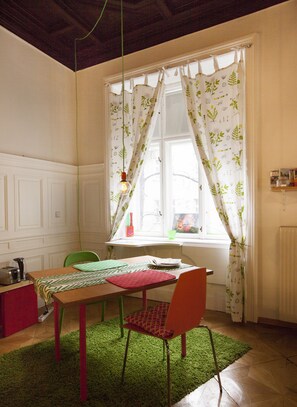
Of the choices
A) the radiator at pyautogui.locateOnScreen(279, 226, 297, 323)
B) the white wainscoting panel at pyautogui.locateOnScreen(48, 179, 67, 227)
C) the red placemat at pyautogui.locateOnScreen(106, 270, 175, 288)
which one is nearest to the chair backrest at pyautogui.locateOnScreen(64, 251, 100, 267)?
the red placemat at pyautogui.locateOnScreen(106, 270, 175, 288)

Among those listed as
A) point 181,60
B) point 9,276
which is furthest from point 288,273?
point 9,276

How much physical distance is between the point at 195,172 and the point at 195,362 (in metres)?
2.24

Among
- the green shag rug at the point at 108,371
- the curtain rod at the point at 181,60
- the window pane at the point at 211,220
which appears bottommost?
the green shag rug at the point at 108,371

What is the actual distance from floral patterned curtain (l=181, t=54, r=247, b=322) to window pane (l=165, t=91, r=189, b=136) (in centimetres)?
42

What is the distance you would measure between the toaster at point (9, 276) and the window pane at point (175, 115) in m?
2.51

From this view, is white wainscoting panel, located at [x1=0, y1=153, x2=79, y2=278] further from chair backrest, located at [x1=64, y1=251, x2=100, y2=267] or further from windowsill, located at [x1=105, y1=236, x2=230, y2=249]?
chair backrest, located at [x1=64, y1=251, x2=100, y2=267]

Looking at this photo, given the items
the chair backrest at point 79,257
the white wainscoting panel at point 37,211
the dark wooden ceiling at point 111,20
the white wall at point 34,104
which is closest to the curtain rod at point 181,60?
the dark wooden ceiling at point 111,20

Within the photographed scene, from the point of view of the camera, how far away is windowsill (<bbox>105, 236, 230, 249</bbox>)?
3.44 meters

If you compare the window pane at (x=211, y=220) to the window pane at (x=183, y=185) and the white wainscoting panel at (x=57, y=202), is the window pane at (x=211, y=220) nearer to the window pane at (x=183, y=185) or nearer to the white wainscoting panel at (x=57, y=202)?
the window pane at (x=183, y=185)

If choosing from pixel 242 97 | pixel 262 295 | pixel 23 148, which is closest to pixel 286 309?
pixel 262 295

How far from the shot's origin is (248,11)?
320 centimetres

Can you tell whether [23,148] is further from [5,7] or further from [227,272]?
[227,272]

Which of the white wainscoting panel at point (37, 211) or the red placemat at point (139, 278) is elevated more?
the white wainscoting panel at point (37, 211)

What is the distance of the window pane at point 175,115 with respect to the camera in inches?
153
